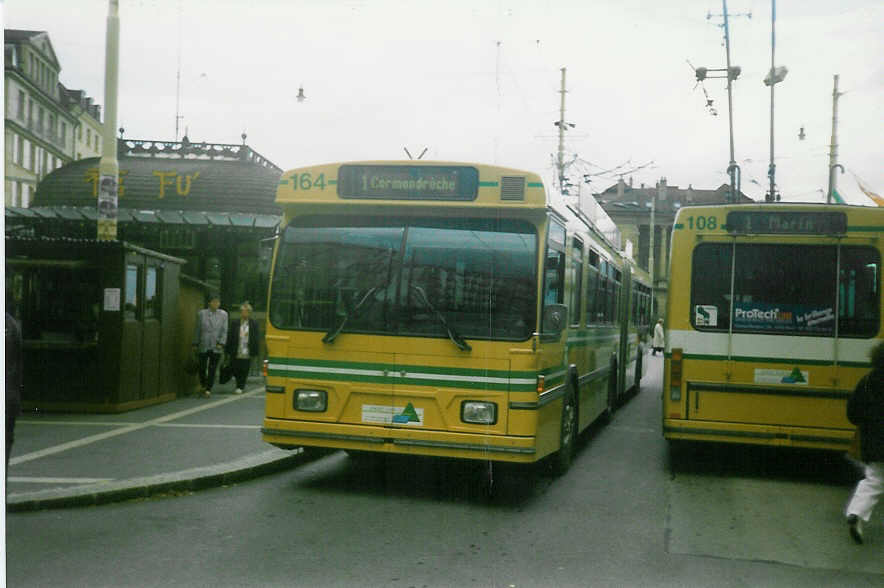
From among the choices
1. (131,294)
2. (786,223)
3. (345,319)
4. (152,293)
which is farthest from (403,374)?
(152,293)

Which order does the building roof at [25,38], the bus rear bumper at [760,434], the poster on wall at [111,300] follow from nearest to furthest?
the building roof at [25,38], the bus rear bumper at [760,434], the poster on wall at [111,300]

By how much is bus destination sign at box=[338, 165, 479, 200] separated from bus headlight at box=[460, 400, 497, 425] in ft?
5.46

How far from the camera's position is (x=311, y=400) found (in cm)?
800

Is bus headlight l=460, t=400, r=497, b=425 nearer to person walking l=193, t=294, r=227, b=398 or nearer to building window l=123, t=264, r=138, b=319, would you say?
building window l=123, t=264, r=138, b=319

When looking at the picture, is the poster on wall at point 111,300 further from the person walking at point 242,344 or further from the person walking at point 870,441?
the person walking at point 870,441

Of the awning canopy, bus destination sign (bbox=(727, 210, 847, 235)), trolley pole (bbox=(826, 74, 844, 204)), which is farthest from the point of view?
the awning canopy

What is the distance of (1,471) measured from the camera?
562cm

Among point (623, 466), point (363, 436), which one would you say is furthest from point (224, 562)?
point (623, 466)

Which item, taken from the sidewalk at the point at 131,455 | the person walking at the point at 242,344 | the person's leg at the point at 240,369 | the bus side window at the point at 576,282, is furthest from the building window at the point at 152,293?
the bus side window at the point at 576,282

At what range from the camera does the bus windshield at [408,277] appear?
303 inches

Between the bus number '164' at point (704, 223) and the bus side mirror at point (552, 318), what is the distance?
2.44m

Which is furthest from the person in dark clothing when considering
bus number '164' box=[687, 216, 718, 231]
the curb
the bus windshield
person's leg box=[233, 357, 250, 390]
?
person's leg box=[233, 357, 250, 390]

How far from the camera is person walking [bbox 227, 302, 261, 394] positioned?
1579 cm

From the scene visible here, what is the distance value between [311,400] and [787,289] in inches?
185
